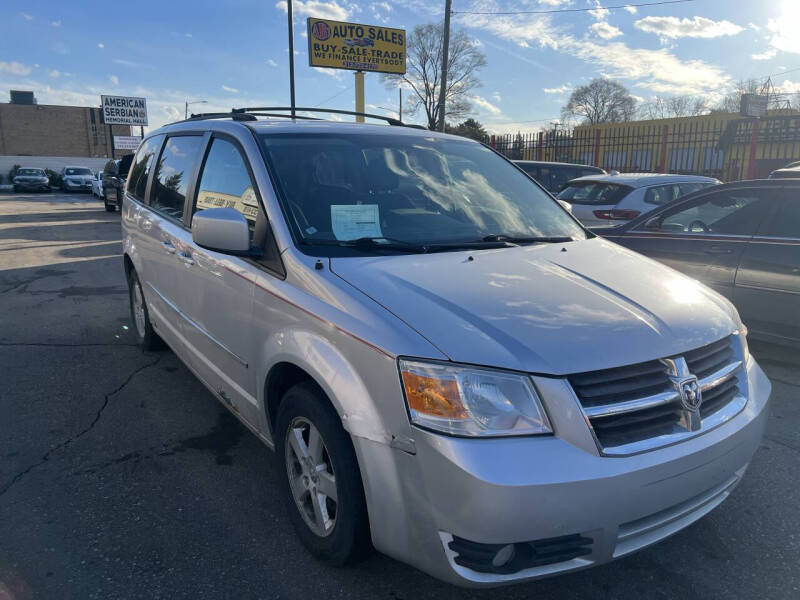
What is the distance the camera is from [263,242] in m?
2.75

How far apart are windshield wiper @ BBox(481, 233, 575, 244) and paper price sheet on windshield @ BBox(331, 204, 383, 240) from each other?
0.57 m

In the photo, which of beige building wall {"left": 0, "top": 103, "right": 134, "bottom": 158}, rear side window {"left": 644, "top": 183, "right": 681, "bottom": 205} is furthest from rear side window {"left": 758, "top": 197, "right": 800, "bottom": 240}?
beige building wall {"left": 0, "top": 103, "right": 134, "bottom": 158}

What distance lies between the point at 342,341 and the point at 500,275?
0.77 metres

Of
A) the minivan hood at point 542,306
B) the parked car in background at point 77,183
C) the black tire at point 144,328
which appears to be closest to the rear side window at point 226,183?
the minivan hood at point 542,306

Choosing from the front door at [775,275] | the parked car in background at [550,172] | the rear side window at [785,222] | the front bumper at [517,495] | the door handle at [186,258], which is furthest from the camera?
the parked car in background at [550,172]

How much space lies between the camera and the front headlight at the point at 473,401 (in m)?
1.89

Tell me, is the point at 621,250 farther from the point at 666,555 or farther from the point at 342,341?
the point at 342,341

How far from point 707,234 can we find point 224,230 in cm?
442

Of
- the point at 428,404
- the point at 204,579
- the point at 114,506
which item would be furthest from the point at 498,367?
the point at 114,506

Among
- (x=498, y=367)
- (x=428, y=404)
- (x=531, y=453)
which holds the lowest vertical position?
(x=531, y=453)

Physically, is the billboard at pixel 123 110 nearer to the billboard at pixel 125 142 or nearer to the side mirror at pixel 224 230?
the billboard at pixel 125 142

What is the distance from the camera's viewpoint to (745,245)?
495 cm

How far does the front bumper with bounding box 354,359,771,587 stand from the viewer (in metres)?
1.79

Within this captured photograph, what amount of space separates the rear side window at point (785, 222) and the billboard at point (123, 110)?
158ft
